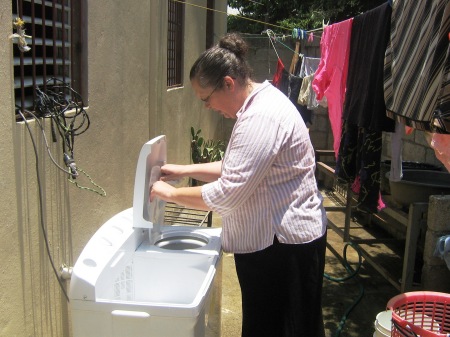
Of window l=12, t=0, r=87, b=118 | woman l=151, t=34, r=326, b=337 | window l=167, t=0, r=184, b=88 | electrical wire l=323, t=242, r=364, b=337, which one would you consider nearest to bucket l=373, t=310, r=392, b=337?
woman l=151, t=34, r=326, b=337

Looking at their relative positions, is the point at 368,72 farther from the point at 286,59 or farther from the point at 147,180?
the point at 286,59

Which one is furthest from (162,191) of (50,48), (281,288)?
(50,48)

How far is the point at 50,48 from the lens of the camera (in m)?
2.86

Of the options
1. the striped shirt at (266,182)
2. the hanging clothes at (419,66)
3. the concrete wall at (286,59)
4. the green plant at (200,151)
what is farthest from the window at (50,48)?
the concrete wall at (286,59)

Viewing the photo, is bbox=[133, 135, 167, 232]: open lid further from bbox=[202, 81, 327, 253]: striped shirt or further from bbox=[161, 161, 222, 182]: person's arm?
bbox=[202, 81, 327, 253]: striped shirt

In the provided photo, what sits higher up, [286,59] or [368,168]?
[286,59]

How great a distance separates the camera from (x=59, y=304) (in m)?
2.89

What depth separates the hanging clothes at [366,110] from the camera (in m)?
3.47

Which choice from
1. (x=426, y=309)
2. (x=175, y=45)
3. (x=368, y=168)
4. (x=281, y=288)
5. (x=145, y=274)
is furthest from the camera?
(x=175, y=45)

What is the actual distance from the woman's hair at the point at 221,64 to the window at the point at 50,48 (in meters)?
0.86

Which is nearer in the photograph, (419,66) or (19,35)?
(19,35)

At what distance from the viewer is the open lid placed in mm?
2254

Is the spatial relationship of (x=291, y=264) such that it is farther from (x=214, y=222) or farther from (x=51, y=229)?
(x=214, y=222)

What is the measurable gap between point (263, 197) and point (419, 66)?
1000mm
